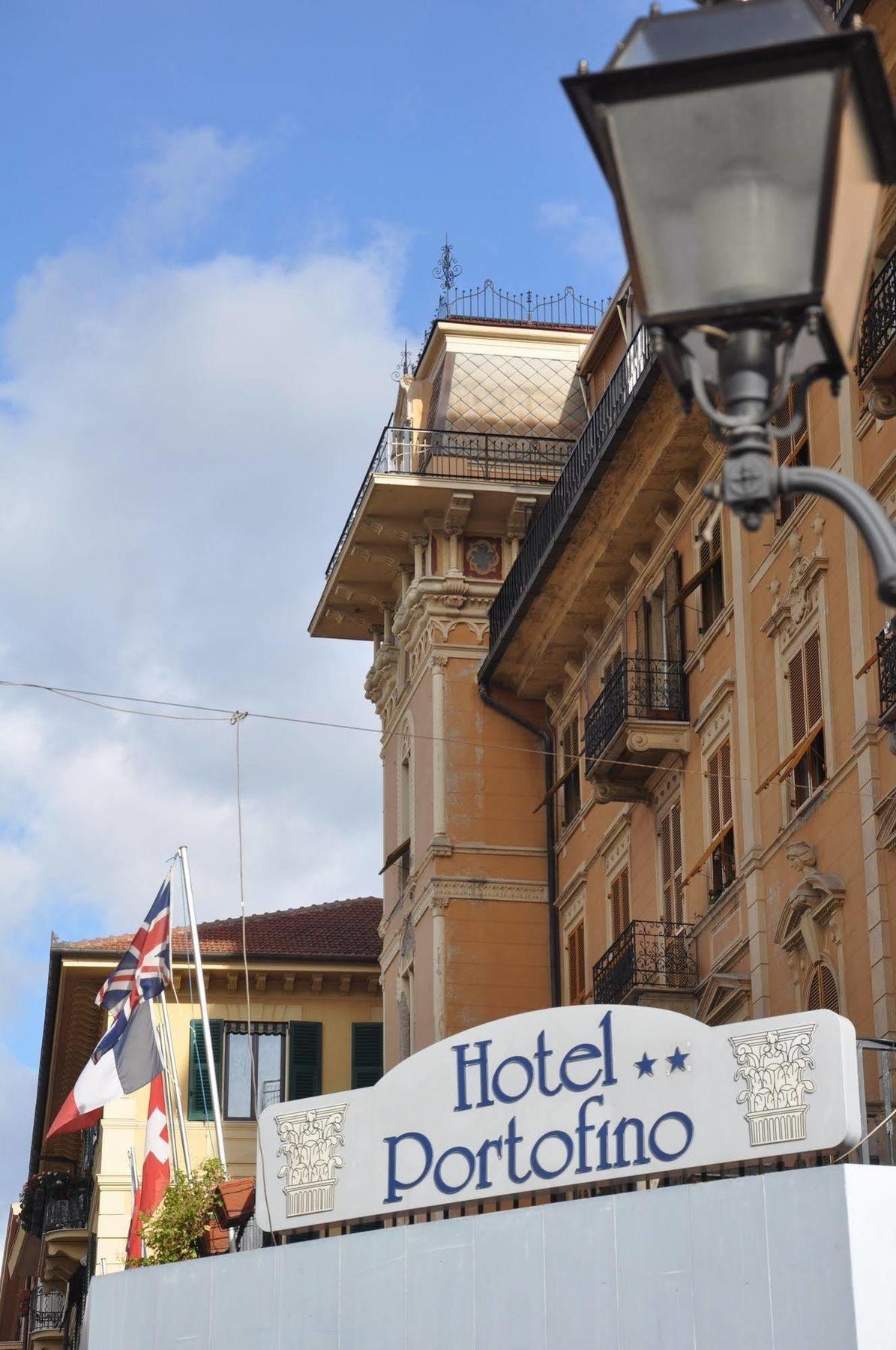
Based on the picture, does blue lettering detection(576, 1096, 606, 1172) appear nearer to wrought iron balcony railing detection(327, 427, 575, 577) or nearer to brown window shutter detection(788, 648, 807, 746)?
brown window shutter detection(788, 648, 807, 746)

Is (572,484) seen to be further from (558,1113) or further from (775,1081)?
(775,1081)

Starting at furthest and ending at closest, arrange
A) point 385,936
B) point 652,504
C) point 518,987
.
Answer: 1. point 385,936
2. point 518,987
3. point 652,504

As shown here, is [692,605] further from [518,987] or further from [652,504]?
[518,987]

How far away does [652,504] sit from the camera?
88.6ft

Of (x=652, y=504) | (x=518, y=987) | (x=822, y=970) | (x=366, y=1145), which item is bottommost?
(x=366, y=1145)

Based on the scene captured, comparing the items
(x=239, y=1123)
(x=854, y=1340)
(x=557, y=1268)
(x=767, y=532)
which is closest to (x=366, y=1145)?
(x=557, y=1268)

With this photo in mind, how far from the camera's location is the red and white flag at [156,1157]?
29016 mm

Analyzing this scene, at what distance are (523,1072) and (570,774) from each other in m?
13.3

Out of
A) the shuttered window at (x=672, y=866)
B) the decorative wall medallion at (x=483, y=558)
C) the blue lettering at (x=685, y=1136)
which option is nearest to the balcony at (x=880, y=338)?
the blue lettering at (x=685, y=1136)

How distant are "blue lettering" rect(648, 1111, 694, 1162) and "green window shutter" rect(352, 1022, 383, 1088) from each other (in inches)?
1003

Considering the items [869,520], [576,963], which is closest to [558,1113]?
[576,963]

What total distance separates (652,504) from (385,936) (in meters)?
11.8

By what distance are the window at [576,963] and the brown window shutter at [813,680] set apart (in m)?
9.23

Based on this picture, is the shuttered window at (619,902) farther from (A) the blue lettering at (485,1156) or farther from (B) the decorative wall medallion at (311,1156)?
(A) the blue lettering at (485,1156)
